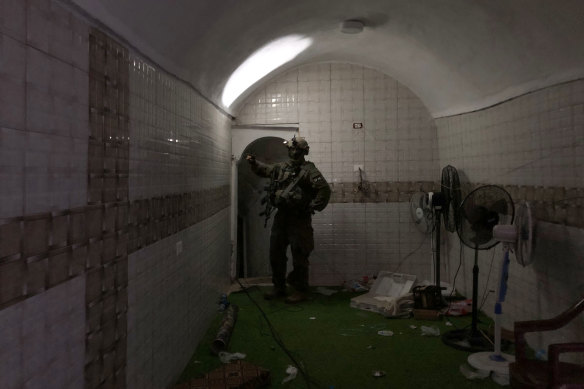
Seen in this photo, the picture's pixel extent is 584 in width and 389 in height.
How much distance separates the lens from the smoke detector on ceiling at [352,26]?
15.5 feet

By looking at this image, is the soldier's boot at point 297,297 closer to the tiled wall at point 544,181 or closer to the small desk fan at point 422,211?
the small desk fan at point 422,211

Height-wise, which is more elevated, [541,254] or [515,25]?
[515,25]

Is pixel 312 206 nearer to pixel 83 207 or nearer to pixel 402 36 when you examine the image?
pixel 402 36

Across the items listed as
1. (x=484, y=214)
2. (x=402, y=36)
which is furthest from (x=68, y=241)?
(x=402, y=36)

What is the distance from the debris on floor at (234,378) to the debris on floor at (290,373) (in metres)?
0.14

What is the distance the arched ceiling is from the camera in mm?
2777

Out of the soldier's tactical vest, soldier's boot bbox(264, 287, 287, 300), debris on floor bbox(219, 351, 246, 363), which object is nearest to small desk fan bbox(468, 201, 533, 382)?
debris on floor bbox(219, 351, 246, 363)

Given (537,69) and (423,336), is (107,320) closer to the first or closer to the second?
(423,336)

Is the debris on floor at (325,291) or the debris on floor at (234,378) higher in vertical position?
the debris on floor at (234,378)

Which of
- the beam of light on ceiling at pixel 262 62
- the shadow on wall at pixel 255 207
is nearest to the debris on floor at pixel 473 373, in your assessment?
the beam of light on ceiling at pixel 262 62

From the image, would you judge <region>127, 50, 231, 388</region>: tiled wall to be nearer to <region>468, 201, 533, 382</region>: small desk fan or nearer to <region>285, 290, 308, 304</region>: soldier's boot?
<region>285, 290, 308, 304</region>: soldier's boot

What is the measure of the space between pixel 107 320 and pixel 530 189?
11.8ft

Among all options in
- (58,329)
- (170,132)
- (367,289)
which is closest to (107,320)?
(58,329)

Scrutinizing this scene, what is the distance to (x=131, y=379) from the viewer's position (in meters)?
2.47
